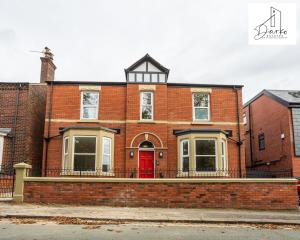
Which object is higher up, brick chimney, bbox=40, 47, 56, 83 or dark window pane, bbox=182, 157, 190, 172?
brick chimney, bbox=40, 47, 56, 83

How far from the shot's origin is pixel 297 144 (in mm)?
21234

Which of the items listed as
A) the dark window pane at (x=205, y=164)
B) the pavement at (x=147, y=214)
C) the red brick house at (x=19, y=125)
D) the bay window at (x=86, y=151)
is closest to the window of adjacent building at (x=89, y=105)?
the bay window at (x=86, y=151)

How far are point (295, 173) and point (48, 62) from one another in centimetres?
1775

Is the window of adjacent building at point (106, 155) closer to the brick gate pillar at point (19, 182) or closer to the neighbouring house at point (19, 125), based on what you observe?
the neighbouring house at point (19, 125)

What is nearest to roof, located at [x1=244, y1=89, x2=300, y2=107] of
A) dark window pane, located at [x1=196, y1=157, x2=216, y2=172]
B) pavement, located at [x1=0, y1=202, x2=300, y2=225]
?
dark window pane, located at [x1=196, y1=157, x2=216, y2=172]

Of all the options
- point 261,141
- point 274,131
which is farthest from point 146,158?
point 261,141

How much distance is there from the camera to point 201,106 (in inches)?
813

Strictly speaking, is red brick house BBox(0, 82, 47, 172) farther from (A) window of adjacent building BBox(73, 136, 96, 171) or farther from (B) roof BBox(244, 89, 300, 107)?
(B) roof BBox(244, 89, 300, 107)

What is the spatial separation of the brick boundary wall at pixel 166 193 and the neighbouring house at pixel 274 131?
9.01m

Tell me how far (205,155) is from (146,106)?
4.62 metres

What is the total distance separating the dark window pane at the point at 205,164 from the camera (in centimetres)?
1858

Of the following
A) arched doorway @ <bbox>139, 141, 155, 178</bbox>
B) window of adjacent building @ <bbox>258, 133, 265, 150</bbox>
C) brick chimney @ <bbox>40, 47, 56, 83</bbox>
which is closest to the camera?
arched doorway @ <bbox>139, 141, 155, 178</bbox>

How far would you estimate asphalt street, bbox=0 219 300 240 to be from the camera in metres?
7.46

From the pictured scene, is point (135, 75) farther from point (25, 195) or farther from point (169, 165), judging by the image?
point (25, 195)
